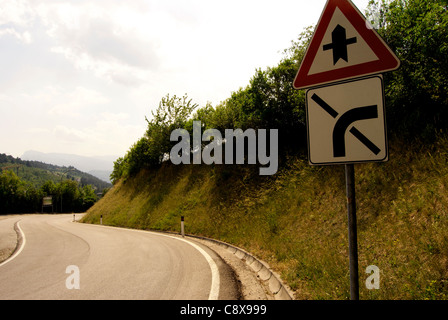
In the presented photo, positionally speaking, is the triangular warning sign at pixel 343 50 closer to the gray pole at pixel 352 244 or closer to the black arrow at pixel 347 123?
the black arrow at pixel 347 123

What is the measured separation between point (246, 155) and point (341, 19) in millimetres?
16031

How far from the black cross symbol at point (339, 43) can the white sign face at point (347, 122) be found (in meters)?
0.33

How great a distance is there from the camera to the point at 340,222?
7.84 metres

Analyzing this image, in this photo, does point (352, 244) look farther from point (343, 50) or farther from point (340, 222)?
point (340, 222)

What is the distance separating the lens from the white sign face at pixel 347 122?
83.3 inches

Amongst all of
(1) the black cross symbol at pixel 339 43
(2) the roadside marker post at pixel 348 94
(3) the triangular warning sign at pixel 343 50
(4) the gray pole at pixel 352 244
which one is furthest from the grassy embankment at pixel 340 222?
(1) the black cross symbol at pixel 339 43

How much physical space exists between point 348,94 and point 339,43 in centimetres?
58

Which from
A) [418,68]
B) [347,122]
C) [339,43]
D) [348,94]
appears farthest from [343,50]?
[418,68]

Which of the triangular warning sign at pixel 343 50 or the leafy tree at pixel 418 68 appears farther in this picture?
the leafy tree at pixel 418 68

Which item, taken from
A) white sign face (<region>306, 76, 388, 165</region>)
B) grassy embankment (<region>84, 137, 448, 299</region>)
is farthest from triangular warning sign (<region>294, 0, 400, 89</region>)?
grassy embankment (<region>84, 137, 448, 299</region>)

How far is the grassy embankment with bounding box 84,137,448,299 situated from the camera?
423cm

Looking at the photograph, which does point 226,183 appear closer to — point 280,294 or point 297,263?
point 297,263

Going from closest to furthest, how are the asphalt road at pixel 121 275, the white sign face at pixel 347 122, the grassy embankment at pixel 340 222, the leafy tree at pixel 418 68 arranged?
the white sign face at pixel 347 122, the grassy embankment at pixel 340 222, the asphalt road at pixel 121 275, the leafy tree at pixel 418 68
